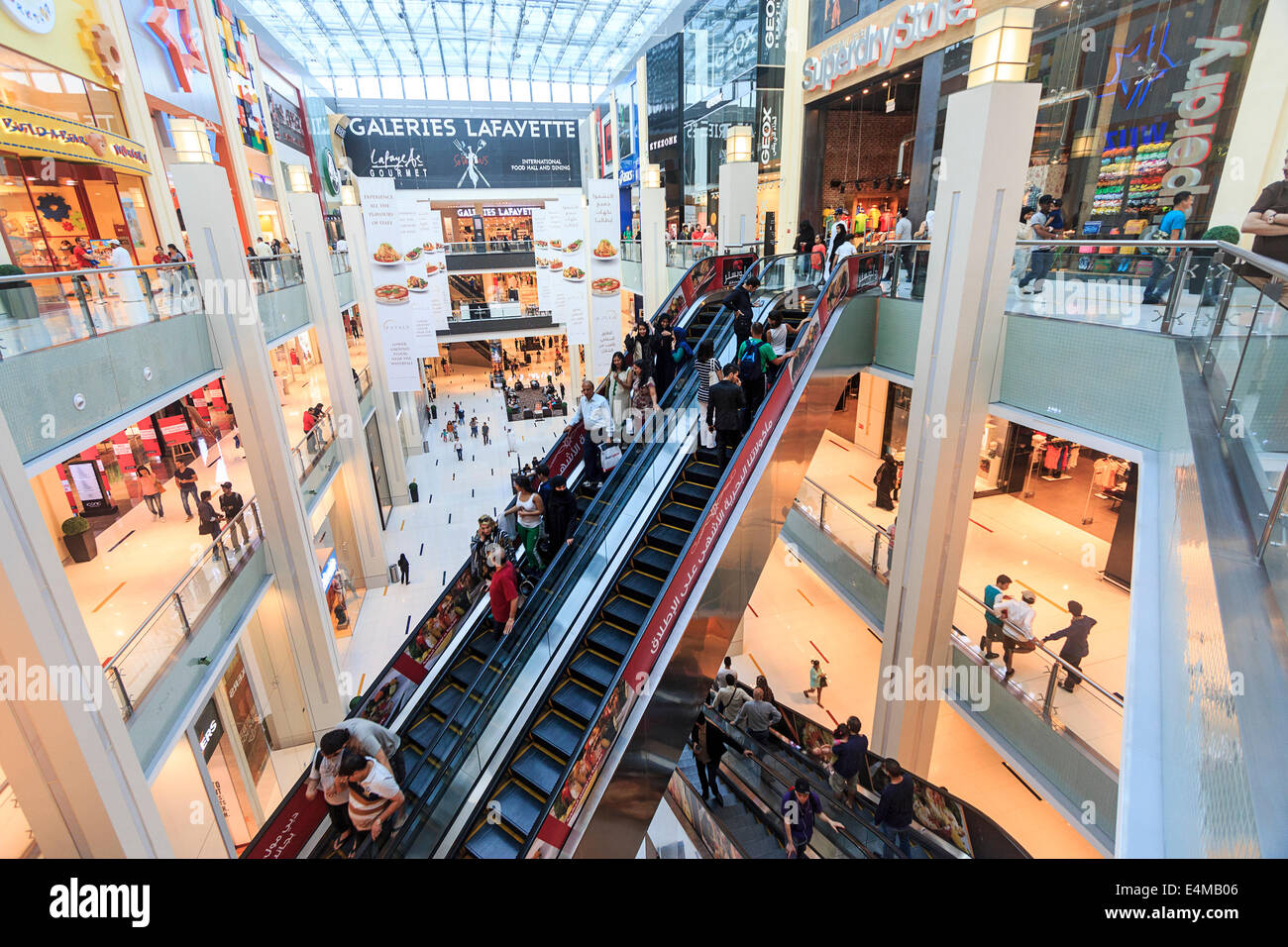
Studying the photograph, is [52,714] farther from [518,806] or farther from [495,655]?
[518,806]

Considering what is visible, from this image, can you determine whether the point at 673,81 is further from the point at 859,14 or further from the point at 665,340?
the point at 665,340

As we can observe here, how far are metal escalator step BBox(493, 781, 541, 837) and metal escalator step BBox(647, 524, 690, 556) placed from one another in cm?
293

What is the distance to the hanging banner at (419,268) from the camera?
536 inches

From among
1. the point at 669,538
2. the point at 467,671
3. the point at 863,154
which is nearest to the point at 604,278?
the point at 669,538

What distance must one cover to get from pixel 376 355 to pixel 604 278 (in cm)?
799

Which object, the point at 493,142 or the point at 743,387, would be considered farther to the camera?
the point at 493,142

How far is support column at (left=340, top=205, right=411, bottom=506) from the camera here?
55.3 ft

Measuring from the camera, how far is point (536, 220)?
14469mm

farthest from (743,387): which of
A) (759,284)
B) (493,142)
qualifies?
(493,142)

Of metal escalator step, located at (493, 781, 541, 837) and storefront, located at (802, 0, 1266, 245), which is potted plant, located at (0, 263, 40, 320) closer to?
metal escalator step, located at (493, 781, 541, 837)

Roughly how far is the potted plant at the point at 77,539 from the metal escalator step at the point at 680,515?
29.8 ft

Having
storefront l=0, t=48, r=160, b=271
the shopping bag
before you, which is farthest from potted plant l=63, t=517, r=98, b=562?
the shopping bag

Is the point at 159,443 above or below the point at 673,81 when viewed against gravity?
below
